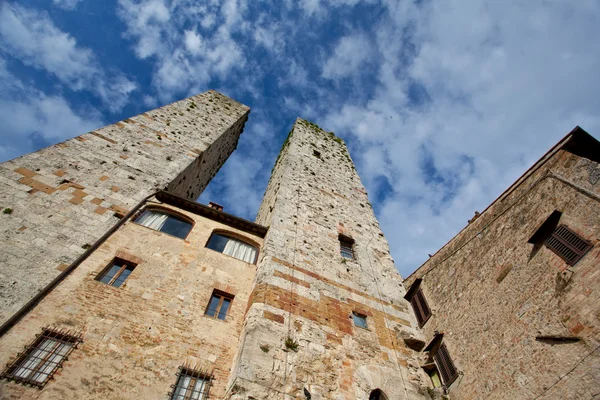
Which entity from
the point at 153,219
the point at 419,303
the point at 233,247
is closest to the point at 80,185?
the point at 153,219

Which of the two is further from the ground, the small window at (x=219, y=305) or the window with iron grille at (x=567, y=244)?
the window with iron grille at (x=567, y=244)

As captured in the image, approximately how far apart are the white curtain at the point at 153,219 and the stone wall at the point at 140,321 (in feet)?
0.97

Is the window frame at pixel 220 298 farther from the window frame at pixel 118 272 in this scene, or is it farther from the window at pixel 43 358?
the window at pixel 43 358

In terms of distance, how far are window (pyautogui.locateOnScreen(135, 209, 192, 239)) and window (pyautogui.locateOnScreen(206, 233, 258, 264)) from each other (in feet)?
2.43

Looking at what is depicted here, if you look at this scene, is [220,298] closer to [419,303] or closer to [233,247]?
[233,247]

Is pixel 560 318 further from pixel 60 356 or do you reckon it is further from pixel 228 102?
pixel 228 102

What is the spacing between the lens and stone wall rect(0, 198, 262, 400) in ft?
15.7

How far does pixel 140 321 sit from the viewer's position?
5785 millimetres

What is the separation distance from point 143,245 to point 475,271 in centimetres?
970

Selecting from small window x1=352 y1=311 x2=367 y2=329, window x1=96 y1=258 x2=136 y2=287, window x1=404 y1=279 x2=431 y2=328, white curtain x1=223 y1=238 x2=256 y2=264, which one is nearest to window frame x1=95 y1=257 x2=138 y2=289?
window x1=96 y1=258 x2=136 y2=287

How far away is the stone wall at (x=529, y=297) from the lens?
610 cm

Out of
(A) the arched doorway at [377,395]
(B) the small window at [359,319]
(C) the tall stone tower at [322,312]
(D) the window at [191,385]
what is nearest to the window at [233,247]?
(C) the tall stone tower at [322,312]

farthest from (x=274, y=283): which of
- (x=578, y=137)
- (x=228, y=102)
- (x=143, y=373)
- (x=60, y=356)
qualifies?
(x=228, y=102)

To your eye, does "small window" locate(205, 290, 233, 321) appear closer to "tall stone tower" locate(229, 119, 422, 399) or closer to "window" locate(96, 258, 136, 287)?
"tall stone tower" locate(229, 119, 422, 399)
